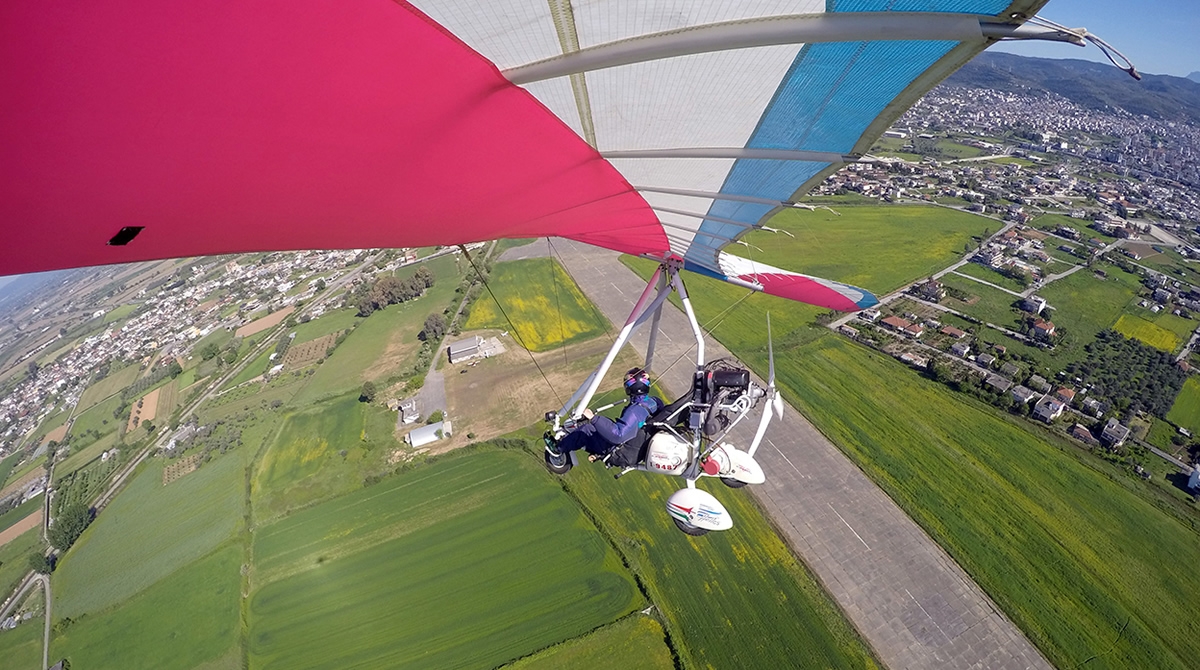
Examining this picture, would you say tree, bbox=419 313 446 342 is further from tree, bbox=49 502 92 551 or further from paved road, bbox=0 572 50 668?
paved road, bbox=0 572 50 668

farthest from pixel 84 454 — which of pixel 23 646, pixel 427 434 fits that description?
pixel 427 434

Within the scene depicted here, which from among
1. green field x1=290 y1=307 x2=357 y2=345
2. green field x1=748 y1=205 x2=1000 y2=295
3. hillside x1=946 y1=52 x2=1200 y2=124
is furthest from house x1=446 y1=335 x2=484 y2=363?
hillside x1=946 y1=52 x2=1200 y2=124

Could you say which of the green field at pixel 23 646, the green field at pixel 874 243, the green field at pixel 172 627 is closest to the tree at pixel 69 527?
the green field at pixel 23 646

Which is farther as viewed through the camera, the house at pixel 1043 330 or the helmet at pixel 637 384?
the house at pixel 1043 330

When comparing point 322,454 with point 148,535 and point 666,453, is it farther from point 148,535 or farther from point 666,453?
point 666,453

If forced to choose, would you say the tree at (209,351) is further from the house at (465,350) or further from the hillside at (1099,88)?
the hillside at (1099,88)

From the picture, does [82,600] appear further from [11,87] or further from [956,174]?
[956,174]
